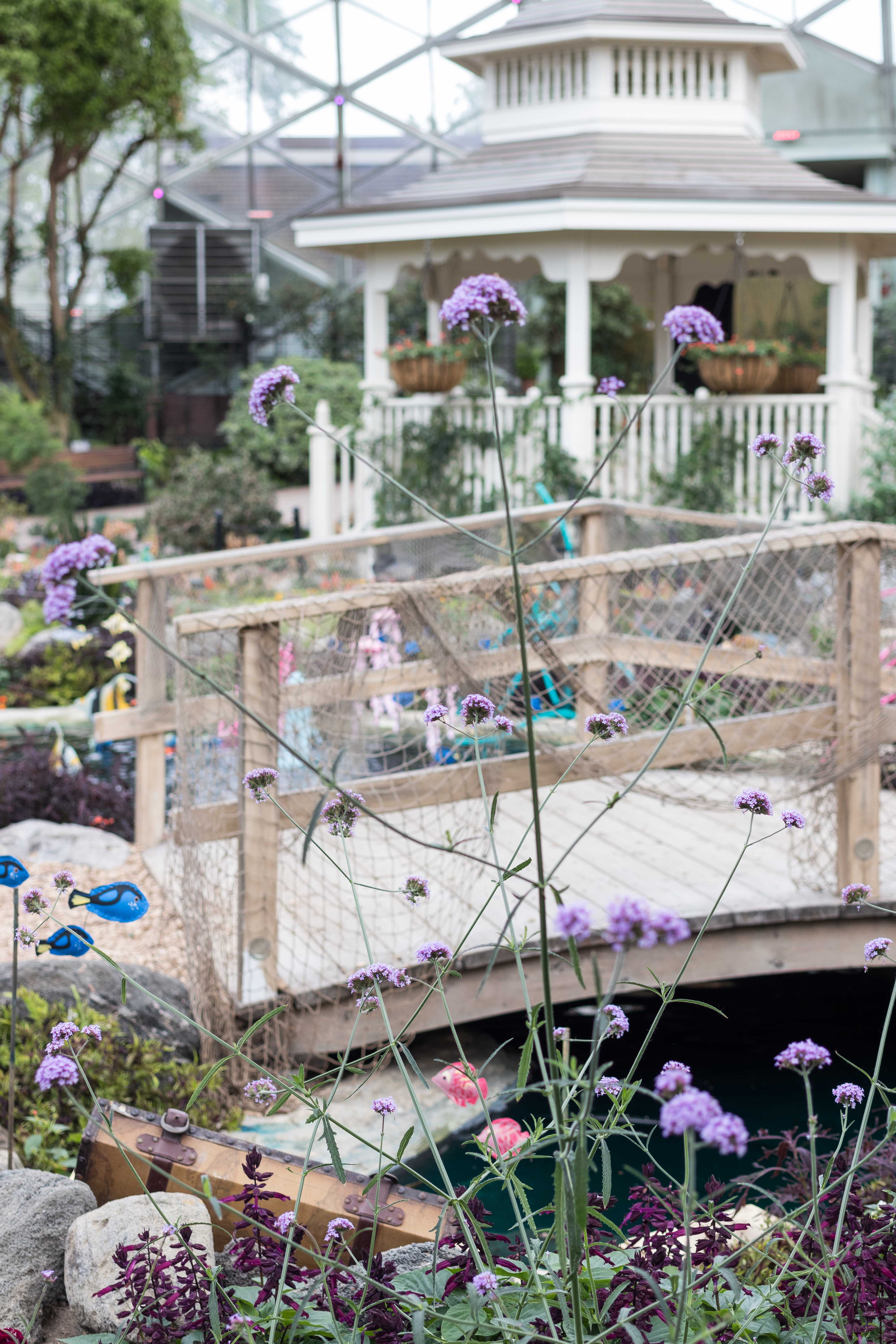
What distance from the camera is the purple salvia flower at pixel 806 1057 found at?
138 cm

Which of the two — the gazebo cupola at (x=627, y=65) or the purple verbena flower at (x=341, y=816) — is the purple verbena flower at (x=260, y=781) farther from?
the gazebo cupola at (x=627, y=65)

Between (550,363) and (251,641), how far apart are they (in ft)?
46.5

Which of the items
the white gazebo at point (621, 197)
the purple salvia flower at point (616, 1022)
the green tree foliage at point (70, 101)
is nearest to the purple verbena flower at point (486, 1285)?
the purple salvia flower at point (616, 1022)

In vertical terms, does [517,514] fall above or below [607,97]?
below

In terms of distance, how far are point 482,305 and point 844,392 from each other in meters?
10.1

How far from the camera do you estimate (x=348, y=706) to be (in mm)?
3883

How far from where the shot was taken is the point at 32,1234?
83.7 inches

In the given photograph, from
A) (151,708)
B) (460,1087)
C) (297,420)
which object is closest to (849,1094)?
(460,1087)

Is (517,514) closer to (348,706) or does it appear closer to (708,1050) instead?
(348,706)

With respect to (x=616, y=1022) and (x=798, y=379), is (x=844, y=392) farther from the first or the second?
(x=616, y=1022)

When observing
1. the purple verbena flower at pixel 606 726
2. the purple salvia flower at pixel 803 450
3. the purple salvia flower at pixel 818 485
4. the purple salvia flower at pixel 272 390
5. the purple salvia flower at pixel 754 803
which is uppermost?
the purple salvia flower at pixel 272 390

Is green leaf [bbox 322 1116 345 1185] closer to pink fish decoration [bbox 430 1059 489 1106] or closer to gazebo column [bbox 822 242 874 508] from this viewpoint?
pink fish decoration [bbox 430 1059 489 1106]

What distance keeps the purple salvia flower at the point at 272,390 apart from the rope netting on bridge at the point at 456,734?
5.35ft

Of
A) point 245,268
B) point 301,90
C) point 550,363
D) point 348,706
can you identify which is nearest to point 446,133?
point 301,90
